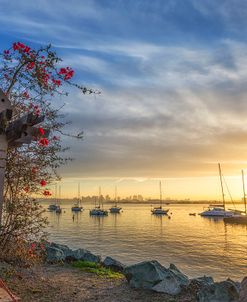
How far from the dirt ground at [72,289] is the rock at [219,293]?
2.02ft

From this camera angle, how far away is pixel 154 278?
10133 mm

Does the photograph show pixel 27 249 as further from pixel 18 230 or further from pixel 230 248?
pixel 230 248

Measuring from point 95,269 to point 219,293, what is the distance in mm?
5794

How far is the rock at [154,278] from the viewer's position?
9852mm

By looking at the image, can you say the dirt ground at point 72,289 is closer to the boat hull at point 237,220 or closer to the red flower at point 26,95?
the red flower at point 26,95

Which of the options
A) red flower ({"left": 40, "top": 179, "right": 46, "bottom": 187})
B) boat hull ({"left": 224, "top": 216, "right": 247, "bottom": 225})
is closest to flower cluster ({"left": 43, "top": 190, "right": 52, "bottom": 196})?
red flower ({"left": 40, "top": 179, "right": 46, "bottom": 187})

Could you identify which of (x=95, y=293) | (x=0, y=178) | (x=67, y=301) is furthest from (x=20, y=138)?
(x=95, y=293)

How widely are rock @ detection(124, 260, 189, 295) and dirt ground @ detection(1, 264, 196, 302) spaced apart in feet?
0.67

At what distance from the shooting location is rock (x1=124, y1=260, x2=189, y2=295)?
32.3 feet

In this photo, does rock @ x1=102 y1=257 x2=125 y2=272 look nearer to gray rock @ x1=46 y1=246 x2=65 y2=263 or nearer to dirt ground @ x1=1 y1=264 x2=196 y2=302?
gray rock @ x1=46 y1=246 x2=65 y2=263

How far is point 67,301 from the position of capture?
8984mm

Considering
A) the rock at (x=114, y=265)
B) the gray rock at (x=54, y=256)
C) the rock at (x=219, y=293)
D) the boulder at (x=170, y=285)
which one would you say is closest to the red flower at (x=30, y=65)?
the boulder at (x=170, y=285)

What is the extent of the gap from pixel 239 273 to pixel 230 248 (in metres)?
19.6

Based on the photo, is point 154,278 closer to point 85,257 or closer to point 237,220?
point 85,257
